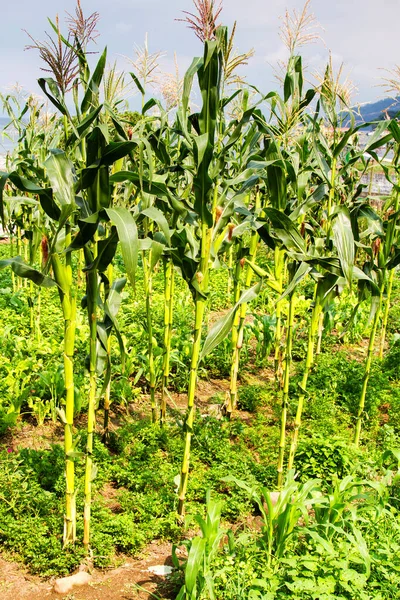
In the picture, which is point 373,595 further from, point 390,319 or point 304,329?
point 390,319

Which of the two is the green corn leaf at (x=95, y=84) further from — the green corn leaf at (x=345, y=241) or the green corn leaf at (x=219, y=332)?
the green corn leaf at (x=345, y=241)

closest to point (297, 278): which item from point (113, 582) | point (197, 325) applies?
point (197, 325)

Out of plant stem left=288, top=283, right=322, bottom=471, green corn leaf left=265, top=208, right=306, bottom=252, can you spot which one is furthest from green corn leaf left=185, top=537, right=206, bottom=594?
green corn leaf left=265, top=208, right=306, bottom=252

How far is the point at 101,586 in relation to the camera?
9.70 feet

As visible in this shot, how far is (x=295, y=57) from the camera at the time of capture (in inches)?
160

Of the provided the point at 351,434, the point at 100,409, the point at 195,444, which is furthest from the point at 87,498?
the point at 351,434

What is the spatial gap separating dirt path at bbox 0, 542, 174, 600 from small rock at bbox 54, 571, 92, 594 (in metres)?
0.02

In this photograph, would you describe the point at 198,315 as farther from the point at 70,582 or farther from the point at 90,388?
the point at 70,582

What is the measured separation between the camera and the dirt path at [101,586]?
9.40 ft

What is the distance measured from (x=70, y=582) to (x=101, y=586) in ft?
0.58

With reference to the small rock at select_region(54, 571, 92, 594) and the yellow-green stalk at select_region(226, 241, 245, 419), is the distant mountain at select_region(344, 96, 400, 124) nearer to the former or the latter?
the yellow-green stalk at select_region(226, 241, 245, 419)

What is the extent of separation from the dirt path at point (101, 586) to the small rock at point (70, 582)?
0.02 metres

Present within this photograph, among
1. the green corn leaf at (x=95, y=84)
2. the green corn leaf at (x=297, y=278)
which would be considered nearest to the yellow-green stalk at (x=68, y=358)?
the green corn leaf at (x=95, y=84)

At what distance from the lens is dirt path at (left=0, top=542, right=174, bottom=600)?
287 cm
